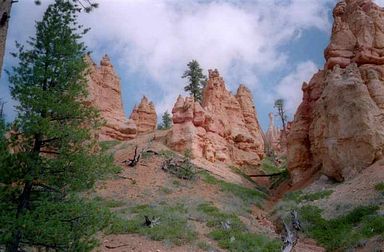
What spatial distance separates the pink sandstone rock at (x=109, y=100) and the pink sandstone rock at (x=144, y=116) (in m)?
6.05

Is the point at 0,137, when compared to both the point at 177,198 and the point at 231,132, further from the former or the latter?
the point at 231,132

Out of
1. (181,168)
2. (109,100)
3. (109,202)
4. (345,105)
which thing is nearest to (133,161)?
(181,168)

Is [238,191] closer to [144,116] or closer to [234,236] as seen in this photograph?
[234,236]

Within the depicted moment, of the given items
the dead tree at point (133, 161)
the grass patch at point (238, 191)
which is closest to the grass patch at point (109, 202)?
the dead tree at point (133, 161)

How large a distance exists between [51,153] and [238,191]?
1877cm

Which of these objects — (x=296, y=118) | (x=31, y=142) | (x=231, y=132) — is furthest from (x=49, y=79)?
(x=231, y=132)

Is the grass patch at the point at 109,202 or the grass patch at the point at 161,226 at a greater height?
the grass patch at the point at 109,202

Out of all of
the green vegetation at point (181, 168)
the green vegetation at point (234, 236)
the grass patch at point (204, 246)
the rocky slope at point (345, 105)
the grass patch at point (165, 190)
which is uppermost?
the rocky slope at point (345, 105)

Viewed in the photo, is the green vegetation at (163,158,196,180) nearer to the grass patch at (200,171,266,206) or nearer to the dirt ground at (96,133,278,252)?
the dirt ground at (96,133,278,252)

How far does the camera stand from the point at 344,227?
17.9 metres

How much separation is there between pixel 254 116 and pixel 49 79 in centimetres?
4182

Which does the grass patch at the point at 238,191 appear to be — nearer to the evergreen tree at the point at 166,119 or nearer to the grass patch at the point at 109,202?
the grass patch at the point at 109,202

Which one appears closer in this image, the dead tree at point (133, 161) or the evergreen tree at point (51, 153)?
the evergreen tree at point (51, 153)

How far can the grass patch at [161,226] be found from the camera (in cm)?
1634
